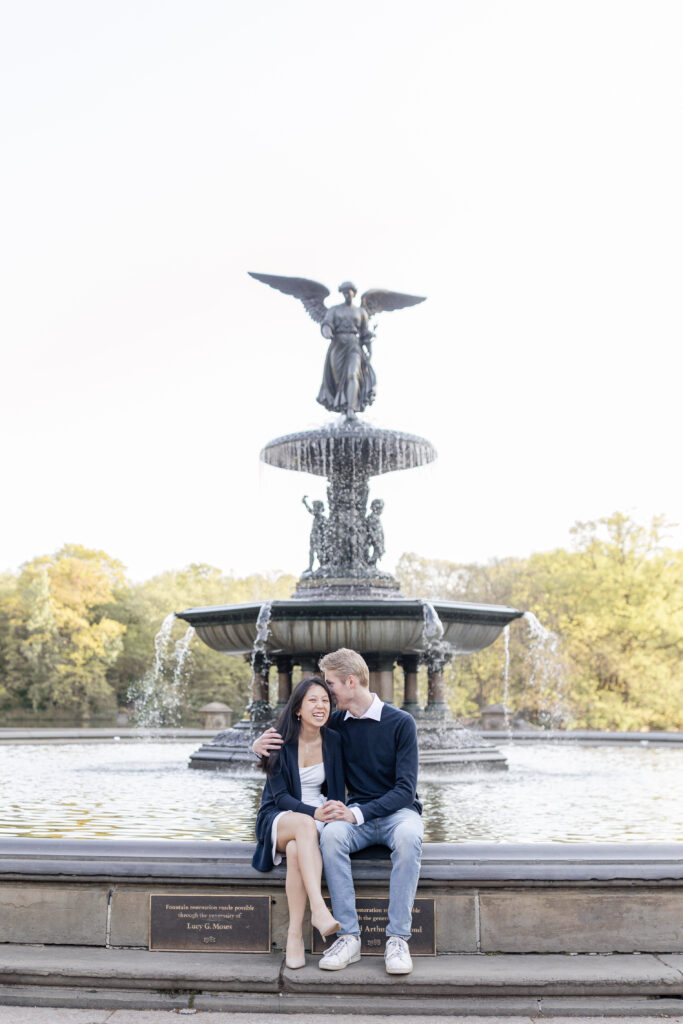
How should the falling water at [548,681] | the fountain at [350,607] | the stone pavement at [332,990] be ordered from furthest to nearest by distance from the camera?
the falling water at [548,681] < the fountain at [350,607] < the stone pavement at [332,990]

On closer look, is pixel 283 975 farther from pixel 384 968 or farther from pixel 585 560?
pixel 585 560

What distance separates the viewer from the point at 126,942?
4.45m

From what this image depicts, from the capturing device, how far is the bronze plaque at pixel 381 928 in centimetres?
435

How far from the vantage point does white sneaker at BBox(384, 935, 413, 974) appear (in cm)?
408

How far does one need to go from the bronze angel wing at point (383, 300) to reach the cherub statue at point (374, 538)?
312 cm

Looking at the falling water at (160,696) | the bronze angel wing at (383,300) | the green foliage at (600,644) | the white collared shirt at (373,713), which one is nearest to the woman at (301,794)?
the white collared shirt at (373,713)

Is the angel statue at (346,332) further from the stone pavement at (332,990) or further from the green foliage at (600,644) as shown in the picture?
the green foliage at (600,644)

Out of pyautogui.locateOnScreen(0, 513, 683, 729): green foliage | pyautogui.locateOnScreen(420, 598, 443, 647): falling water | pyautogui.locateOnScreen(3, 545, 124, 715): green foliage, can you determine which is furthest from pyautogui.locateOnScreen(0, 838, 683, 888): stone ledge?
pyautogui.locateOnScreen(3, 545, 124, 715): green foliage

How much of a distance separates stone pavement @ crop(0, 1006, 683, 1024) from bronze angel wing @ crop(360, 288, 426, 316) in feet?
40.8

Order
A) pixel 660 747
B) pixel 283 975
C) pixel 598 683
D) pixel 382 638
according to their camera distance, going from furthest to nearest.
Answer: pixel 598 683 → pixel 660 747 → pixel 382 638 → pixel 283 975

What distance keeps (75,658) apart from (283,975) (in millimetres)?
46222

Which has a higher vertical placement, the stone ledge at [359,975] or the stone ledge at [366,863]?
the stone ledge at [366,863]

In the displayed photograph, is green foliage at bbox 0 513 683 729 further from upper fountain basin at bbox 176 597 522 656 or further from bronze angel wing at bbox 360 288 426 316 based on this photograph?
upper fountain basin at bbox 176 597 522 656

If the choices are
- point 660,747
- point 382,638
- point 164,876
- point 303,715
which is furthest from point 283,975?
point 660,747
